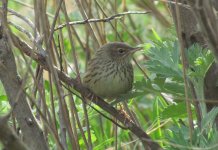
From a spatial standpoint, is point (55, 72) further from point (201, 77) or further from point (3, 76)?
point (201, 77)

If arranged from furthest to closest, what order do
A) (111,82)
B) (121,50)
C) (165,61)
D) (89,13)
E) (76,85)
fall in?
1. (121,50)
2. (111,82)
3. (89,13)
4. (76,85)
5. (165,61)

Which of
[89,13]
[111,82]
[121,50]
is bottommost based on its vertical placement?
[111,82]

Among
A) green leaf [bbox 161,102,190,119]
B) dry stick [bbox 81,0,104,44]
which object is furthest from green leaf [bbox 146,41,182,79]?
dry stick [bbox 81,0,104,44]

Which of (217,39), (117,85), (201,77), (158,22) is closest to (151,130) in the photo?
(117,85)

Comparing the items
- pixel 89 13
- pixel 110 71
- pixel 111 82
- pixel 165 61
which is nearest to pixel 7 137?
pixel 165 61

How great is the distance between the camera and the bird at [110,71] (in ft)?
11.5

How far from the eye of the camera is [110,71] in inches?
147

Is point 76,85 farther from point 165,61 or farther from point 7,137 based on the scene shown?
point 7,137

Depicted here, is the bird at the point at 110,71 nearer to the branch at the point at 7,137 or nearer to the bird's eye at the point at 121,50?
the bird's eye at the point at 121,50

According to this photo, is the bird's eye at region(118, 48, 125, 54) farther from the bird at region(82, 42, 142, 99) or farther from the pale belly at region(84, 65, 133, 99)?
the pale belly at region(84, 65, 133, 99)

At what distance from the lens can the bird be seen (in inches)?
138

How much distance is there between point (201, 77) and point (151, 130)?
34.9 inches

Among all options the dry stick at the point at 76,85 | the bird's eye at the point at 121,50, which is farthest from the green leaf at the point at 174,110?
the bird's eye at the point at 121,50

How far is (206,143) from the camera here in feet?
6.65
